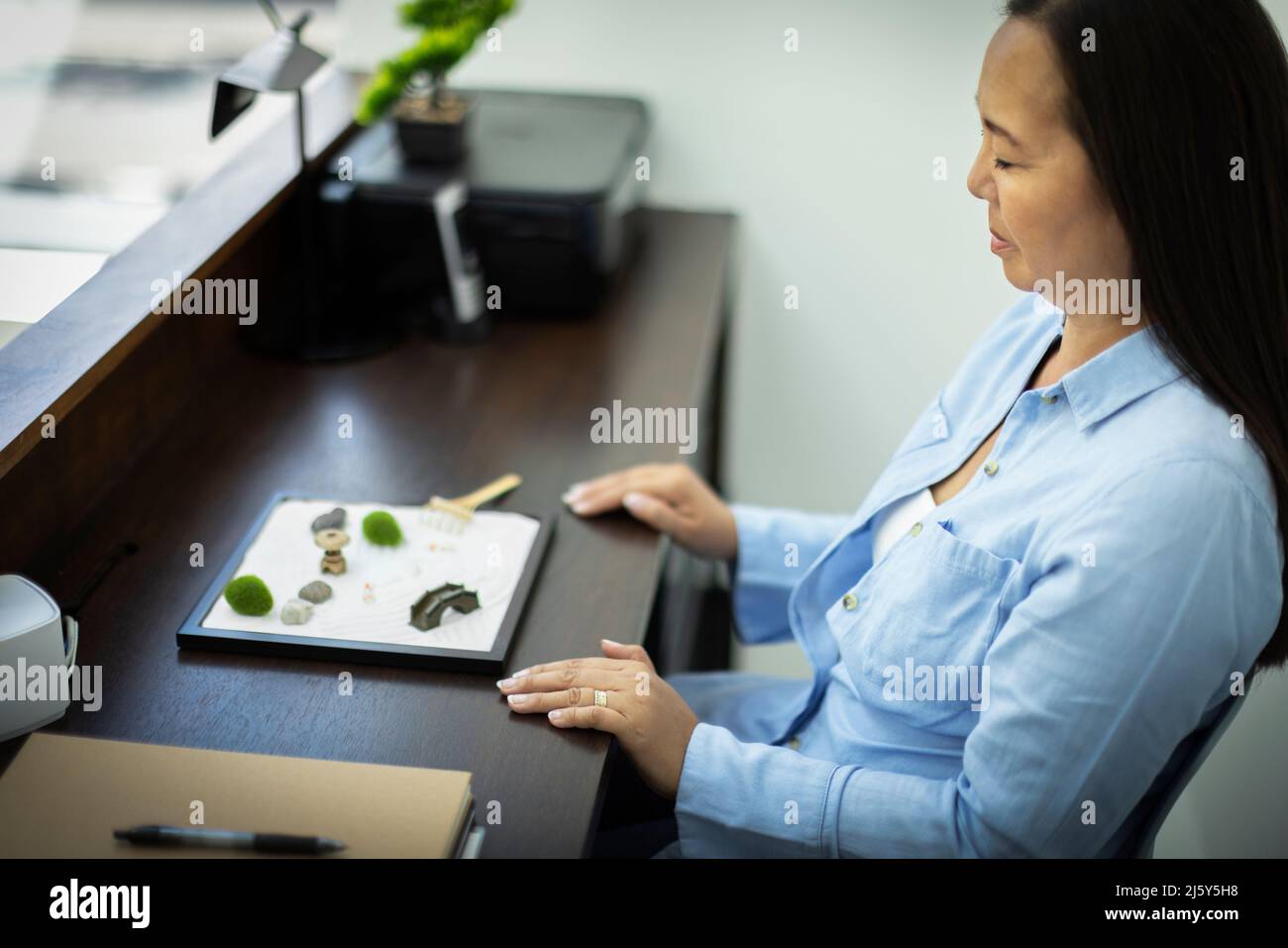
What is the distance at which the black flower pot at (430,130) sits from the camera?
179 cm

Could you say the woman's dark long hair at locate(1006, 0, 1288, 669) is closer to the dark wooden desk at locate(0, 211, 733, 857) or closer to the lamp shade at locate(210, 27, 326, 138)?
the dark wooden desk at locate(0, 211, 733, 857)

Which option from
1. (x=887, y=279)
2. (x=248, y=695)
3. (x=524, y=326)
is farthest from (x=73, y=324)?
(x=887, y=279)

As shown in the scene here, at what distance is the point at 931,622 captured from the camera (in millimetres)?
1072

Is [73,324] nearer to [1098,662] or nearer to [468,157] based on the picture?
[468,157]

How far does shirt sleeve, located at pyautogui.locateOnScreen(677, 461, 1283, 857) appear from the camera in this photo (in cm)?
87

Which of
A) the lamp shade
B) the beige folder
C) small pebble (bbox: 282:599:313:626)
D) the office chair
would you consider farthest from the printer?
the office chair

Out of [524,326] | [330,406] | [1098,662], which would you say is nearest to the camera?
[1098,662]

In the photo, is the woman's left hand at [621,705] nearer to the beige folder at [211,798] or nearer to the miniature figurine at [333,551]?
the beige folder at [211,798]

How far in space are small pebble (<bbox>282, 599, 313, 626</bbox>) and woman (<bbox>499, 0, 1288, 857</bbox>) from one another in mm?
213

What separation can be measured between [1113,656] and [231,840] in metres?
0.65

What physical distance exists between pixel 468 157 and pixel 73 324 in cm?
73

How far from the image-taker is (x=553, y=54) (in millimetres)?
2102
